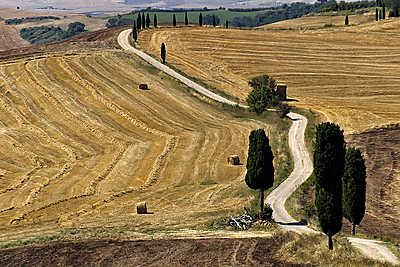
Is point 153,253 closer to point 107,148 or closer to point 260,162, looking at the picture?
point 260,162

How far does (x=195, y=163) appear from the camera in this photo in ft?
193

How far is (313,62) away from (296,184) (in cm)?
5558

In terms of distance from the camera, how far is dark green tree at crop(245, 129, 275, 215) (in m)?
38.6

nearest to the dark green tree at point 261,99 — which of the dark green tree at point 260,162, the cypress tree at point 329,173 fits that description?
the dark green tree at point 260,162

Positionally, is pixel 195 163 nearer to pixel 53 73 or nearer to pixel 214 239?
pixel 214 239

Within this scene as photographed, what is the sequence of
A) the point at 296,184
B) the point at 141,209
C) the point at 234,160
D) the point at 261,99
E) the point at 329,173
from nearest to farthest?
the point at 329,173
the point at 141,209
the point at 296,184
the point at 234,160
the point at 261,99

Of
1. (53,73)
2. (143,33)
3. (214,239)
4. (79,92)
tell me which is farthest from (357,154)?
(143,33)

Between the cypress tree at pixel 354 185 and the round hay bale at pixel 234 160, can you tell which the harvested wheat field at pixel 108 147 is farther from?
the cypress tree at pixel 354 185

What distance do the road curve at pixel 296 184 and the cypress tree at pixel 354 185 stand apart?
69.9 inches

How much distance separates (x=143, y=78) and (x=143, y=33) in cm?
3570

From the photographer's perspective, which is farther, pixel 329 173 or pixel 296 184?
pixel 296 184

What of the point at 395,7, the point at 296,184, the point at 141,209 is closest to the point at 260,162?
the point at 141,209

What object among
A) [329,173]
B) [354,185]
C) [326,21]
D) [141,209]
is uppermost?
[326,21]

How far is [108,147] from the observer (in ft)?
212
